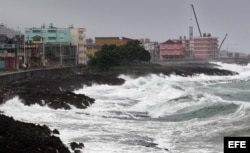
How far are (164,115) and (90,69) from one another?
4828 centimetres

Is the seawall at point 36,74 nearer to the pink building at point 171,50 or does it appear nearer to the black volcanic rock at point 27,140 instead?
the black volcanic rock at point 27,140

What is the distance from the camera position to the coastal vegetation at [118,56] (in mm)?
78062

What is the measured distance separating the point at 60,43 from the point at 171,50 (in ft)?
214

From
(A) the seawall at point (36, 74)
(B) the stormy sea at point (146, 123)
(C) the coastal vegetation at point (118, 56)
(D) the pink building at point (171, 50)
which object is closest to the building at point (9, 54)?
(A) the seawall at point (36, 74)

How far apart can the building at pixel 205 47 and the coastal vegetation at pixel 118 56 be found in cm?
7191

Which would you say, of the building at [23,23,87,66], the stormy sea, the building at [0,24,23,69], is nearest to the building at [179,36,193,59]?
the building at [23,23,87,66]

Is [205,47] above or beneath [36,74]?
above

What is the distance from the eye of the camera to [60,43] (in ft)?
314

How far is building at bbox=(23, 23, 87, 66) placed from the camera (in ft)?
293

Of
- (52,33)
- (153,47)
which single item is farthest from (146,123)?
(153,47)

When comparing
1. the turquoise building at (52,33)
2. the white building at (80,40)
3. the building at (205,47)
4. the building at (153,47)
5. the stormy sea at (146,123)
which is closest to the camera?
the stormy sea at (146,123)

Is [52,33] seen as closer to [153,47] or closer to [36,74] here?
[36,74]

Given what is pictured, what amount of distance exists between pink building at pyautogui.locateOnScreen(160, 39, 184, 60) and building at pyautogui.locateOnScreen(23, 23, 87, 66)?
50.5 m

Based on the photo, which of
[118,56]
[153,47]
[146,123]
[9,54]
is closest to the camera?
[146,123]
